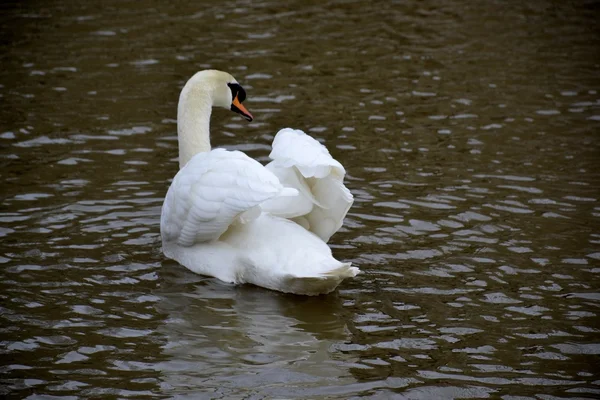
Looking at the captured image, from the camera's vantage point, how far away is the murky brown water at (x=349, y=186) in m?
5.89

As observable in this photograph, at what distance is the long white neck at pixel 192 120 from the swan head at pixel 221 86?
0.04m

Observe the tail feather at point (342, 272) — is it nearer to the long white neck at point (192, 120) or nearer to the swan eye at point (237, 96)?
the long white neck at point (192, 120)

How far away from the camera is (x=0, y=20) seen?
14352 millimetres

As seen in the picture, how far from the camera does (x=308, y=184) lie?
714 centimetres

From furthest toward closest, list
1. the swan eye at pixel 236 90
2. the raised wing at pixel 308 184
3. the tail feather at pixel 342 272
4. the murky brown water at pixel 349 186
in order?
the swan eye at pixel 236 90
the raised wing at pixel 308 184
the tail feather at pixel 342 272
the murky brown water at pixel 349 186

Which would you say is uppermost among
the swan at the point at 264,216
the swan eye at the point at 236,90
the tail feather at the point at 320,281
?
the swan eye at the point at 236,90

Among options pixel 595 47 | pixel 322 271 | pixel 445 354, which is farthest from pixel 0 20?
pixel 445 354

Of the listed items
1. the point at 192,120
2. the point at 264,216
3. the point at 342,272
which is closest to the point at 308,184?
the point at 264,216

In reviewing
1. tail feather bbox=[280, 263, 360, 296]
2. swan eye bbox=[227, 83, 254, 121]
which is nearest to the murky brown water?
tail feather bbox=[280, 263, 360, 296]

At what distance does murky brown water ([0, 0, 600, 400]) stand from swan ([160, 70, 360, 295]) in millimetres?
195

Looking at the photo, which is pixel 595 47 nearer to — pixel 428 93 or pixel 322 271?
pixel 428 93

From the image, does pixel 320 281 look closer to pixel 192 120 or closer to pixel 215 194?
pixel 215 194

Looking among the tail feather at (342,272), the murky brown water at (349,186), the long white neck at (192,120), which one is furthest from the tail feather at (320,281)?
the long white neck at (192,120)

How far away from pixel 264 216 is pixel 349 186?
6.76ft
